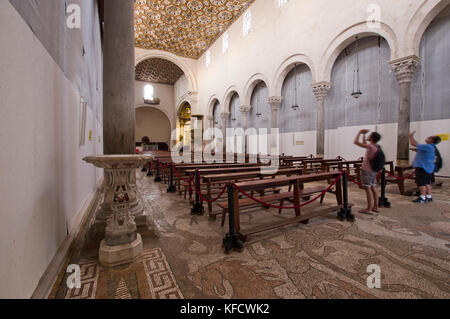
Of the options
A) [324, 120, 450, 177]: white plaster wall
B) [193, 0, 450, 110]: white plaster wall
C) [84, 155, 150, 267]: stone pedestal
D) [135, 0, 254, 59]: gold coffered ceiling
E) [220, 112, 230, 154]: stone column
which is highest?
[135, 0, 254, 59]: gold coffered ceiling

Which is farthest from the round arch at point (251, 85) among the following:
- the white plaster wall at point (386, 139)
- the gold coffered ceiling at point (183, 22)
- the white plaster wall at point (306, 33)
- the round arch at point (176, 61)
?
the round arch at point (176, 61)

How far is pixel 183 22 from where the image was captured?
15.8 meters

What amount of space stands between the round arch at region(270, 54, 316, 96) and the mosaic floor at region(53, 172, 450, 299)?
371 inches

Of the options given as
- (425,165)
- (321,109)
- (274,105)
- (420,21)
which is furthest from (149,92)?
(425,165)

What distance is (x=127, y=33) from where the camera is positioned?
10.9 feet

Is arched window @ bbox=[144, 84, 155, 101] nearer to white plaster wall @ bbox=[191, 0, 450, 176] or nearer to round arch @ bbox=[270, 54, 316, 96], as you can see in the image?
white plaster wall @ bbox=[191, 0, 450, 176]

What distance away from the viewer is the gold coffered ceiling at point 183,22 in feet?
45.9

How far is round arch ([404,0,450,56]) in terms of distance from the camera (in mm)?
6492

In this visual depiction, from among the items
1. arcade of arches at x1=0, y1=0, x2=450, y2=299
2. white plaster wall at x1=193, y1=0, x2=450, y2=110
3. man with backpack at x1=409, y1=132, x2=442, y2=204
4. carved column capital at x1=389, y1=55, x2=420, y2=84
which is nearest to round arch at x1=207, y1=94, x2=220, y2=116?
white plaster wall at x1=193, y1=0, x2=450, y2=110

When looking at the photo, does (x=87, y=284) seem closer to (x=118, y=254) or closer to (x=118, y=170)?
(x=118, y=254)

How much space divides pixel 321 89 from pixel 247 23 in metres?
8.60

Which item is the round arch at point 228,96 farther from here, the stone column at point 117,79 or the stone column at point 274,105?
the stone column at point 117,79

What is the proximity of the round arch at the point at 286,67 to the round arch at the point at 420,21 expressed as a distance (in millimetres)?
3796

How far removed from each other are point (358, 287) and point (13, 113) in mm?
3162
